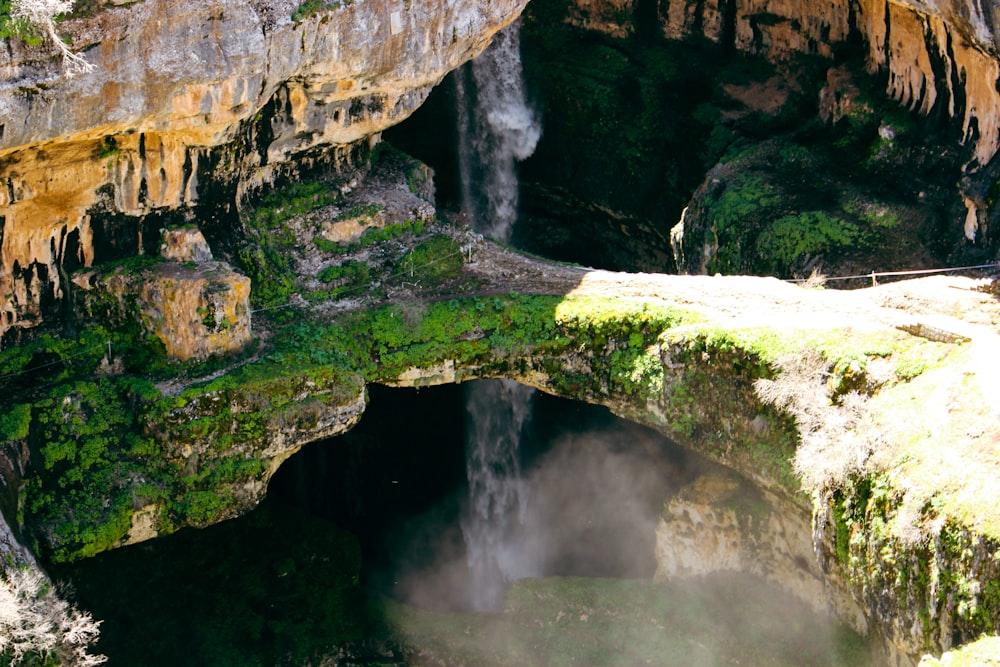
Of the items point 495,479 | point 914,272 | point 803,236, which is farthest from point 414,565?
point 914,272

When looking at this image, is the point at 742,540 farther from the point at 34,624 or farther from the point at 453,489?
the point at 34,624

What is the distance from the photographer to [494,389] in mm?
26109

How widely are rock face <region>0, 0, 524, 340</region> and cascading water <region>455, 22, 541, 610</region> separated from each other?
562cm

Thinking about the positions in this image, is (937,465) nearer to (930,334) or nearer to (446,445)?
(930,334)

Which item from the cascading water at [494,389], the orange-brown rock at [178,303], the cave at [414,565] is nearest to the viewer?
the orange-brown rock at [178,303]

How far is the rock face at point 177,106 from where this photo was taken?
17156 mm

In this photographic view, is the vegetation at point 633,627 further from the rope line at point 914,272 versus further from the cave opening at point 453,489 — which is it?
the rope line at point 914,272

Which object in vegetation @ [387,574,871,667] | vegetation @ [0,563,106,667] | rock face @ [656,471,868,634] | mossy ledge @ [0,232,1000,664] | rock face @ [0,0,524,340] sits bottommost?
vegetation @ [387,574,871,667]

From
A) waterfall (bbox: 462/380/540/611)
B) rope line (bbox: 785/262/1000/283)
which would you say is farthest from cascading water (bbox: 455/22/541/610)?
rope line (bbox: 785/262/1000/283)

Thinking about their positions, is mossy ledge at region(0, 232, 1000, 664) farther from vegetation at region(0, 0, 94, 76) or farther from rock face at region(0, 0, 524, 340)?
vegetation at region(0, 0, 94, 76)

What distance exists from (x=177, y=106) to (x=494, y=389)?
9994 millimetres

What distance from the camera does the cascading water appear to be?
25.8 meters

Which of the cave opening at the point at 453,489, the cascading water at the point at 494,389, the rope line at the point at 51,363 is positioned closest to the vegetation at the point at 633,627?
the cave opening at the point at 453,489

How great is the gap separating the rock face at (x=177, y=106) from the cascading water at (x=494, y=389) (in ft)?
18.4
